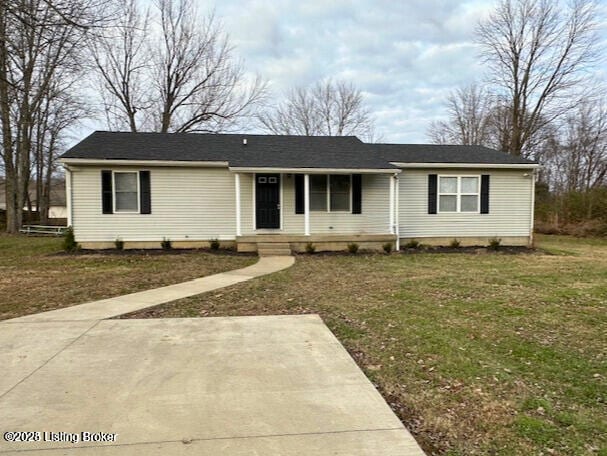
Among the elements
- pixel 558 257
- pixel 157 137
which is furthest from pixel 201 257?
pixel 558 257

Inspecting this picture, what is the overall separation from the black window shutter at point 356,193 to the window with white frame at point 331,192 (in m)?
0.11

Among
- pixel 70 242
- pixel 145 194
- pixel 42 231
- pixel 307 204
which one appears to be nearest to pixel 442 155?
pixel 307 204

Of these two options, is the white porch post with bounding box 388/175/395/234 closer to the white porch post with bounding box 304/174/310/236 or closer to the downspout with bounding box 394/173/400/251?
the downspout with bounding box 394/173/400/251

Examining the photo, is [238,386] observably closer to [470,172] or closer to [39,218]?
[470,172]

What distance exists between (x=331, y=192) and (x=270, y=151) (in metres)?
2.64

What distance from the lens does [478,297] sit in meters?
6.48

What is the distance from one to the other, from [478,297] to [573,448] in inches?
167

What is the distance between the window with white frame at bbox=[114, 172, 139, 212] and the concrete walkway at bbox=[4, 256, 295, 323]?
17.8ft

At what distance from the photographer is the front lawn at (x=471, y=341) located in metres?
2.68

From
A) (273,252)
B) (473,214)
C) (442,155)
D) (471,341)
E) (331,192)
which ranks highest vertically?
(442,155)

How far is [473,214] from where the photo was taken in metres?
13.9

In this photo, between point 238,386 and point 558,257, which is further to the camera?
point 558,257

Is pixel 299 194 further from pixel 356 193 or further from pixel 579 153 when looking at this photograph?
pixel 579 153

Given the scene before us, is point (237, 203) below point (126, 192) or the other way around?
below
